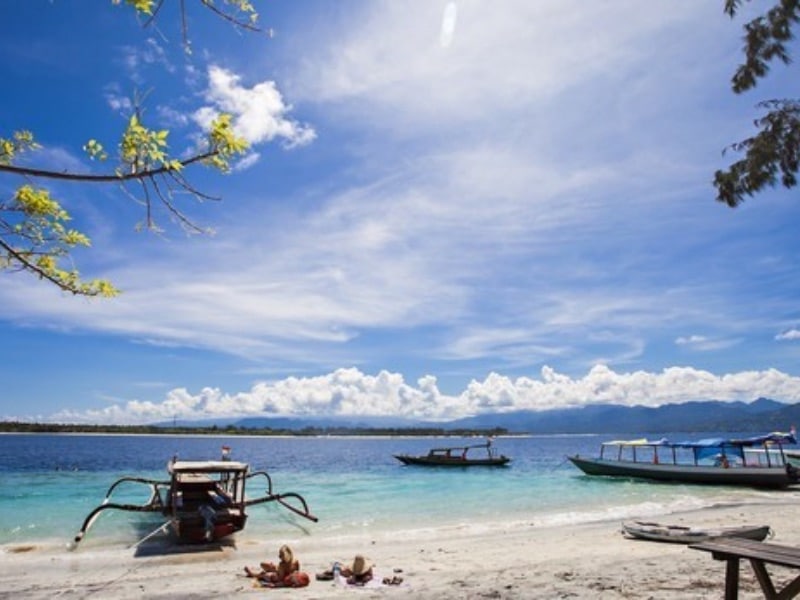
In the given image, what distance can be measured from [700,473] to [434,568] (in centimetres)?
3226

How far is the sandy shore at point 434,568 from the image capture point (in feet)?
32.6

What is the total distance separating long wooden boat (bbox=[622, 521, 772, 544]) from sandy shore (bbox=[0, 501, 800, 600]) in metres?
0.34

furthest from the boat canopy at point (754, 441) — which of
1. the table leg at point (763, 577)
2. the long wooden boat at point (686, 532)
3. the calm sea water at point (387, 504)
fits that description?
the table leg at point (763, 577)

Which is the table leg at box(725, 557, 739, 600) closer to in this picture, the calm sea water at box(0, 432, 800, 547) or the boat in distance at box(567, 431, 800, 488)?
the calm sea water at box(0, 432, 800, 547)

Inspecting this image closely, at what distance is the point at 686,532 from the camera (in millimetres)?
14367

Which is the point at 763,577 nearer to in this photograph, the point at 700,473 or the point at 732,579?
the point at 732,579

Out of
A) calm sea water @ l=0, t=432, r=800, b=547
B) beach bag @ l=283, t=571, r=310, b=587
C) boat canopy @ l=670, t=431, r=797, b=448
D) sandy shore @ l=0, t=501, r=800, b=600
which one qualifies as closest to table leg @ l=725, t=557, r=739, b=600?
sandy shore @ l=0, t=501, r=800, b=600

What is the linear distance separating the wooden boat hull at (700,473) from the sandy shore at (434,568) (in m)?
18.5

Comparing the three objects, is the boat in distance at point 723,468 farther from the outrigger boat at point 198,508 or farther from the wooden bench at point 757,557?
the wooden bench at point 757,557

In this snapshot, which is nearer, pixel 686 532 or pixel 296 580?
pixel 296 580

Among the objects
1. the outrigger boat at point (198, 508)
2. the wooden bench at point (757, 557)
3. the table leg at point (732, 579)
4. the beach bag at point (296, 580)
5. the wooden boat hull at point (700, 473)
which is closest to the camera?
the wooden bench at point (757, 557)

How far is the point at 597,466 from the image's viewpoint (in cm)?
4497

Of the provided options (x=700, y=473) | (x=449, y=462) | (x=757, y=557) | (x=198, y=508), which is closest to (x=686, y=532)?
(x=757, y=557)

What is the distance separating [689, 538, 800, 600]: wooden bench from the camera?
5761 millimetres
